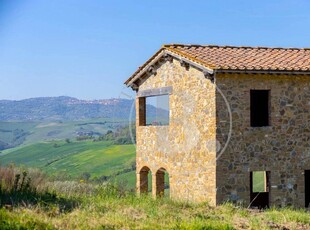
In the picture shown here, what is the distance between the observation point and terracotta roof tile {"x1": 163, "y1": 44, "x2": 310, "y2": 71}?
749 inches

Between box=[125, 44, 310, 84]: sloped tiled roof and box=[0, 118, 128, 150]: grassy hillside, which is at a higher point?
box=[125, 44, 310, 84]: sloped tiled roof

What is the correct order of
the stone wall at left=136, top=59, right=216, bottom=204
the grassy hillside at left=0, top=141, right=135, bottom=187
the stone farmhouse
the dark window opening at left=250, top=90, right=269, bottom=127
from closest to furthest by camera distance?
the stone farmhouse → the stone wall at left=136, top=59, right=216, bottom=204 → the dark window opening at left=250, top=90, right=269, bottom=127 → the grassy hillside at left=0, top=141, right=135, bottom=187

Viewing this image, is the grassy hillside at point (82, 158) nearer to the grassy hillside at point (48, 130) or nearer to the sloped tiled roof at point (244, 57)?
the sloped tiled roof at point (244, 57)

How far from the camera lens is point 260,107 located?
21.3 m

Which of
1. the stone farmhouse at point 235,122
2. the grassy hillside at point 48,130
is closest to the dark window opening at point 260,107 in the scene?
the stone farmhouse at point 235,122

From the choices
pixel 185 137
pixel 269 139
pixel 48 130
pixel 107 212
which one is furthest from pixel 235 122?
pixel 48 130

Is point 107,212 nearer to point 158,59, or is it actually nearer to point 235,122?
point 235,122

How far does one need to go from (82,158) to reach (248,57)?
163 ft

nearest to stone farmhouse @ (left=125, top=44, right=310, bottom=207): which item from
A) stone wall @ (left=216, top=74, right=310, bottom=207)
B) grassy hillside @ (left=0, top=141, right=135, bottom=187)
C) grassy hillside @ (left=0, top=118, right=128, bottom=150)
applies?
stone wall @ (left=216, top=74, right=310, bottom=207)

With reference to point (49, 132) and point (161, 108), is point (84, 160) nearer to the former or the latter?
point (161, 108)

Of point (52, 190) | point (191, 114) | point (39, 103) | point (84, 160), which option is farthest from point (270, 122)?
point (39, 103)

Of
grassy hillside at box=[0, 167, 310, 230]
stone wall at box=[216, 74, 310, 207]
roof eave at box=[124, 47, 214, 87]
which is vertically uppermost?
roof eave at box=[124, 47, 214, 87]

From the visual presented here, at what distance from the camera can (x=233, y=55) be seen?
20.6m

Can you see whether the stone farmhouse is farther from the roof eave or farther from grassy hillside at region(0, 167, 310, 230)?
grassy hillside at region(0, 167, 310, 230)
